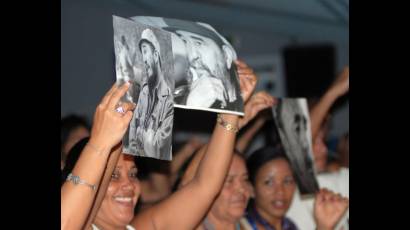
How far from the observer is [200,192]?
2301mm

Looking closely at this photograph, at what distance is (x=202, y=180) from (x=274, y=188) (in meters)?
0.92

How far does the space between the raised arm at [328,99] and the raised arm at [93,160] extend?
1665 millimetres

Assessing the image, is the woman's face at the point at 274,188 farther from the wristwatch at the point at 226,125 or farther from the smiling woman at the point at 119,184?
the wristwatch at the point at 226,125

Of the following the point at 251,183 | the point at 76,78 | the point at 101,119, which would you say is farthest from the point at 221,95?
the point at 76,78

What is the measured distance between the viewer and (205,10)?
5.94 m

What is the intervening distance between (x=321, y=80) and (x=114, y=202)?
15.4ft

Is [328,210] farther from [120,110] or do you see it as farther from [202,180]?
[120,110]

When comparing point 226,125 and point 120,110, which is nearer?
point 120,110

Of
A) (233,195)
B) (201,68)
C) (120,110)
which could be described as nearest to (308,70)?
(233,195)

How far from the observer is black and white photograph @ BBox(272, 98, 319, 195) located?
289cm

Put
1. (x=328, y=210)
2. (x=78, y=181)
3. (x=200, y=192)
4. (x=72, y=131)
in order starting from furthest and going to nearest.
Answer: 1. (x=72, y=131)
2. (x=328, y=210)
3. (x=200, y=192)
4. (x=78, y=181)

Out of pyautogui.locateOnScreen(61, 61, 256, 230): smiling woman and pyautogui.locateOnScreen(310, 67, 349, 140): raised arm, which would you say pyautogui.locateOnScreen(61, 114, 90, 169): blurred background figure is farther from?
pyautogui.locateOnScreen(310, 67, 349, 140): raised arm

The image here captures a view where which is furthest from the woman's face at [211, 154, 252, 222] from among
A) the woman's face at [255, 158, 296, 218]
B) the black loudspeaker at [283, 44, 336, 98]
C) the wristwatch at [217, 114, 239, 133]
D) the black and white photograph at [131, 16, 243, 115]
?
the black loudspeaker at [283, 44, 336, 98]
